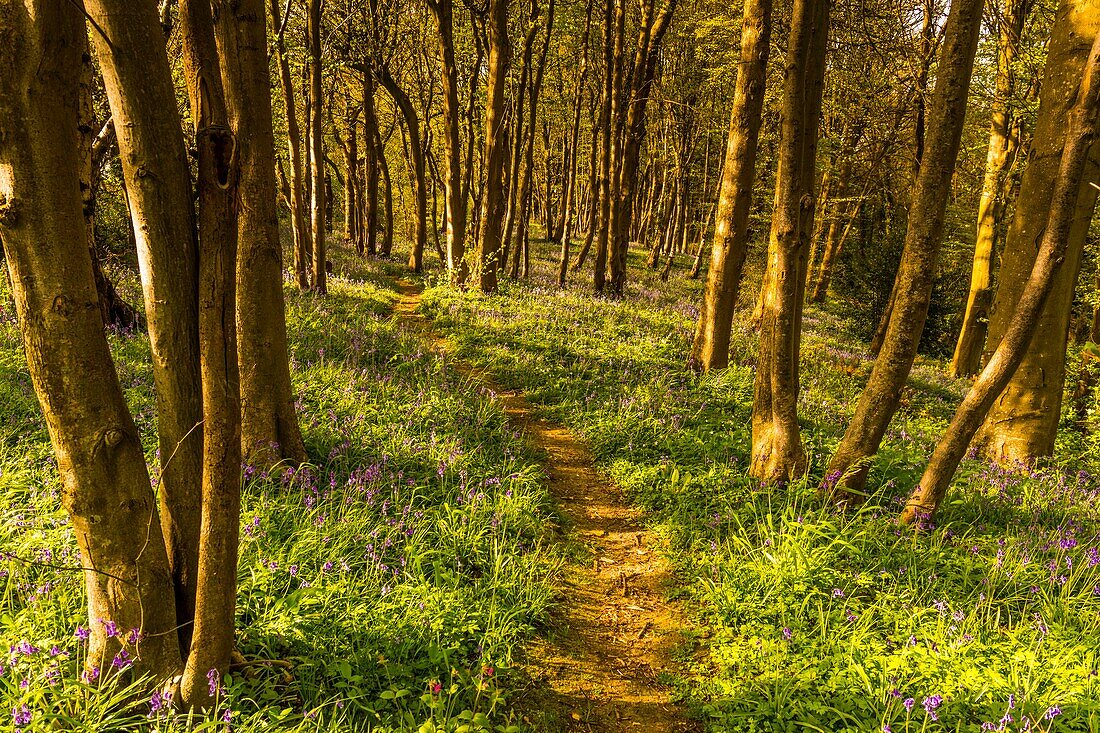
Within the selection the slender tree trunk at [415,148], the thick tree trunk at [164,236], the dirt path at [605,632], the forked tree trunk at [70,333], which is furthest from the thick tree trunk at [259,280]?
the slender tree trunk at [415,148]

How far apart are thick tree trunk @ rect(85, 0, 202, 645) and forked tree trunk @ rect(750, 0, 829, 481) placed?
5006 mm

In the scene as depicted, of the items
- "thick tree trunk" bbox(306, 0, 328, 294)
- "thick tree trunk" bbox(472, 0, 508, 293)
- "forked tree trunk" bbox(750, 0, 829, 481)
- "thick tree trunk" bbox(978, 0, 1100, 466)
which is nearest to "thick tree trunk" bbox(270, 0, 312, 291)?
"thick tree trunk" bbox(306, 0, 328, 294)

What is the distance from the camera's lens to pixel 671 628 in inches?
170

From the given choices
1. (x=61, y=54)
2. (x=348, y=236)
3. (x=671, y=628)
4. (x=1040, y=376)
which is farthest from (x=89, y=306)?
(x=348, y=236)

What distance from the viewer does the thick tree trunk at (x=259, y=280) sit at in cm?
430

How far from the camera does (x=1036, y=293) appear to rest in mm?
4258

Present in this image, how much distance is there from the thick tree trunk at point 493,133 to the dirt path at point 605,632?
9319mm

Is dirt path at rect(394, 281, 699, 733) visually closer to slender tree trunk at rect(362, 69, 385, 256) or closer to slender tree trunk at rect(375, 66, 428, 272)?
slender tree trunk at rect(375, 66, 428, 272)

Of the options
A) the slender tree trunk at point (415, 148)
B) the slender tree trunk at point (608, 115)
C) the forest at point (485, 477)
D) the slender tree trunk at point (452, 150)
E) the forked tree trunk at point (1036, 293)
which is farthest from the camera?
the slender tree trunk at point (415, 148)

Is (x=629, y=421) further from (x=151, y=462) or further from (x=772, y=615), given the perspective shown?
(x=151, y=462)

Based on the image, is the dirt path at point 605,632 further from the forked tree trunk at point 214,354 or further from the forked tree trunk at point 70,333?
the forked tree trunk at point 70,333

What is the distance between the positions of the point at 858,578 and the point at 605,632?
196 centimetres

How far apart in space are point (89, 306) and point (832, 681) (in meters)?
4.38

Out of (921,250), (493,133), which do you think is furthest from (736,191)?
(493,133)
